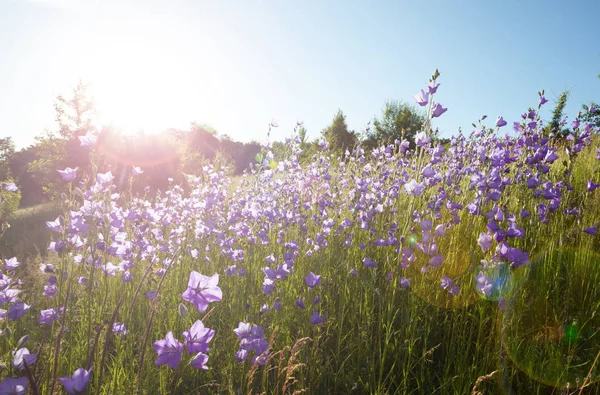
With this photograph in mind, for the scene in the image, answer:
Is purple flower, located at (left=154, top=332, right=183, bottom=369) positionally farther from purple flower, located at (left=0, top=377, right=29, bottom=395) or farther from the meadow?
purple flower, located at (left=0, top=377, right=29, bottom=395)

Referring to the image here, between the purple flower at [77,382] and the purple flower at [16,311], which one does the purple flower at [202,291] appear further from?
the purple flower at [16,311]

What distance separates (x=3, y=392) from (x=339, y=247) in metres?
2.71

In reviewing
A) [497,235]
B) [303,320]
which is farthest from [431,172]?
[303,320]

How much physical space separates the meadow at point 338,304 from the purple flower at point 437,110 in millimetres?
22

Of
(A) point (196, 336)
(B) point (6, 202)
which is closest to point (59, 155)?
(B) point (6, 202)

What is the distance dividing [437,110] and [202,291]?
1.60 m

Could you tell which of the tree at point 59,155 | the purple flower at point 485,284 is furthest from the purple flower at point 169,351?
the tree at point 59,155

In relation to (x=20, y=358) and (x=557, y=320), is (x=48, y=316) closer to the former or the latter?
(x=20, y=358)

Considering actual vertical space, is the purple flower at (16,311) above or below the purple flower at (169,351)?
below

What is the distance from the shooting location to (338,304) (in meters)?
2.61

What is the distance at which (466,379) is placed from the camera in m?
1.84

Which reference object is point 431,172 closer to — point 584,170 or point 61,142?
point 584,170

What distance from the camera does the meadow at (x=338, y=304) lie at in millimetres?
1617

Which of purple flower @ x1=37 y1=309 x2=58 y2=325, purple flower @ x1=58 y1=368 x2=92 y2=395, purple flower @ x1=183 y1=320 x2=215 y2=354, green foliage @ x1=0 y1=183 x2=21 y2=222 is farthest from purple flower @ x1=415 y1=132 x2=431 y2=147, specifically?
green foliage @ x1=0 y1=183 x2=21 y2=222
